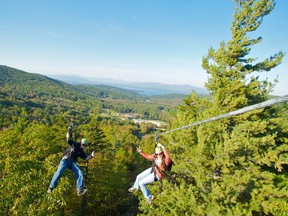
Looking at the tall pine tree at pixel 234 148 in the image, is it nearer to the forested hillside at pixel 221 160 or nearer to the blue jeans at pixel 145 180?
the forested hillside at pixel 221 160

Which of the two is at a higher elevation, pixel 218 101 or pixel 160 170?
pixel 218 101

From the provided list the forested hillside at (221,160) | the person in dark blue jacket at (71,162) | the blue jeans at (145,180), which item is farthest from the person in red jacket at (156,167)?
the forested hillside at (221,160)

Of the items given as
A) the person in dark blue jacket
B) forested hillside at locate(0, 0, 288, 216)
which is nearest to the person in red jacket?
the person in dark blue jacket

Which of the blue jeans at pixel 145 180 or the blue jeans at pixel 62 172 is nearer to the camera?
the blue jeans at pixel 62 172

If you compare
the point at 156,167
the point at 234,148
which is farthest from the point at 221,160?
the point at 156,167

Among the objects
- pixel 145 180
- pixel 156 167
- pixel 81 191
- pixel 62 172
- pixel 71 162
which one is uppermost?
pixel 156 167

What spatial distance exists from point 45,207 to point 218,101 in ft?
41.0

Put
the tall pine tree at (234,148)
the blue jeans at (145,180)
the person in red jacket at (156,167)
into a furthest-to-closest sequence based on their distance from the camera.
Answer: the tall pine tree at (234,148) → the blue jeans at (145,180) → the person in red jacket at (156,167)

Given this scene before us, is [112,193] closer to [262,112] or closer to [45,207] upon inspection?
[45,207]

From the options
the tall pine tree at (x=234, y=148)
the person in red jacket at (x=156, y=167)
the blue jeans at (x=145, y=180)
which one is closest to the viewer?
the person in red jacket at (x=156, y=167)

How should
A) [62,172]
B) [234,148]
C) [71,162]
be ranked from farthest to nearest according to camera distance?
1. [234,148]
2. [71,162]
3. [62,172]

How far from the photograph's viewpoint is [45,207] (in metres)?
12.9

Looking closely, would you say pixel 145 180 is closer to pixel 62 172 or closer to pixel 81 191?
pixel 81 191

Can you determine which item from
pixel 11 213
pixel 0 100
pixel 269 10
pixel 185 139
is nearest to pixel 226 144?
pixel 185 139
